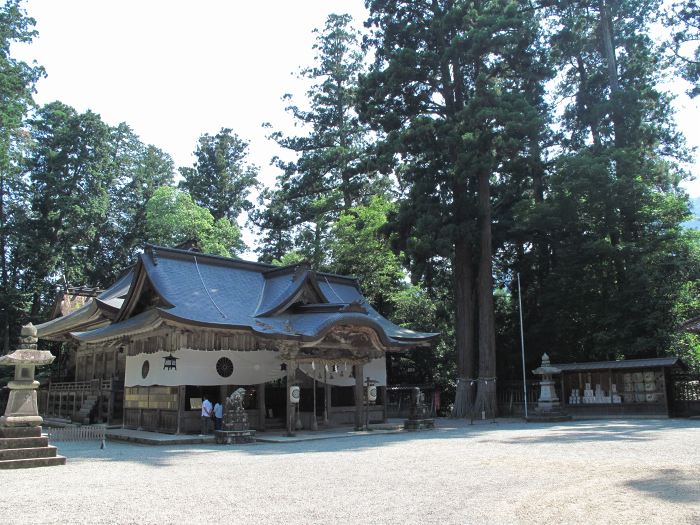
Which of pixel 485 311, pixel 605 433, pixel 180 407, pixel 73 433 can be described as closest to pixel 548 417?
pixel 485 311

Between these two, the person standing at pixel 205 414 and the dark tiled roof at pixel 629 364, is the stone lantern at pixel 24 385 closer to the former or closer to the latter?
the person standing at pixel 205 414

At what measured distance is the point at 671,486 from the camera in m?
7.48

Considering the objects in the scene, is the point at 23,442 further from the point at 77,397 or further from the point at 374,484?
the point at 77,397

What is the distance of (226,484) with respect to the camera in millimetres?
8195

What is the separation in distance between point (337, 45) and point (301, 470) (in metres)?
34.1

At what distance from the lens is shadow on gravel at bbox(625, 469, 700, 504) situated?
6.77 metres

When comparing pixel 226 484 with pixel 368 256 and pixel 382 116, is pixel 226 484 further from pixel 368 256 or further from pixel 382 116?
pixel 368 256

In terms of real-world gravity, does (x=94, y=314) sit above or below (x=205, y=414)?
above

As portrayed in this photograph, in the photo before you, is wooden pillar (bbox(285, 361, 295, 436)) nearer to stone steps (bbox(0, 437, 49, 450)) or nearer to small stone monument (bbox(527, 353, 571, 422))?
stone steps (bbox(0, 437, 49, 450))

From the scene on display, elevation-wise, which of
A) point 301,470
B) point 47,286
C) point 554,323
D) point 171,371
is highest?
point 47,286

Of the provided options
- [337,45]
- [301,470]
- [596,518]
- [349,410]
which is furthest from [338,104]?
[596,518]

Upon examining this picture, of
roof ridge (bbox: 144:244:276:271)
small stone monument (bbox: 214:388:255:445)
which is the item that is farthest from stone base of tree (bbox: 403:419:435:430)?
roof ridge (bbox: 144:244:276:271)

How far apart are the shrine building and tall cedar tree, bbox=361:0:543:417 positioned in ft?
13.9

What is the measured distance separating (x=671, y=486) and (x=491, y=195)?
21131 mm
